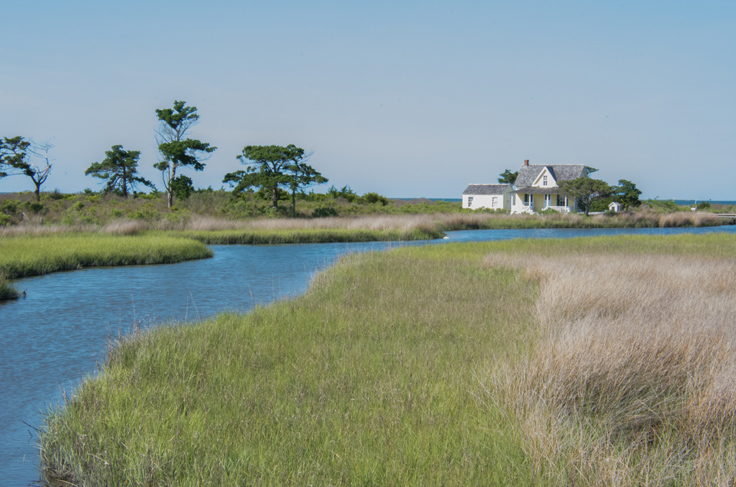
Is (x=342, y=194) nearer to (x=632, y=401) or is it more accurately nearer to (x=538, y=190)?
(x=538, y=190)

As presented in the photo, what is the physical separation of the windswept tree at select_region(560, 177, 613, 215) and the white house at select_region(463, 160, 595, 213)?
5.54 feet

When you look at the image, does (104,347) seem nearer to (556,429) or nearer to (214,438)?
(214,438)

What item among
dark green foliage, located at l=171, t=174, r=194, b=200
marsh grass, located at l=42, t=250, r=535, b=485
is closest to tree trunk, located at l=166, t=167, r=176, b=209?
dark green foliage, located at l=171, t=174, r=194, b=200

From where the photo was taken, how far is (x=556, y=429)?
5.80 metres

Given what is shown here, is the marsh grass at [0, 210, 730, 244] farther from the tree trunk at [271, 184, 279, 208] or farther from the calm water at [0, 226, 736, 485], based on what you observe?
the tree trunk at [271, 184, 279, 208]

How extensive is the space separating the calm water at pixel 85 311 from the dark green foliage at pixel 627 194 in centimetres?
4428

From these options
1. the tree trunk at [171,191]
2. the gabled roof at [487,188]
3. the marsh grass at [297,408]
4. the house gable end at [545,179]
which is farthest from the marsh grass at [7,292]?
the gabled roof at [487,188]

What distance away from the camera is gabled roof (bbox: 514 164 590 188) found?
231ft

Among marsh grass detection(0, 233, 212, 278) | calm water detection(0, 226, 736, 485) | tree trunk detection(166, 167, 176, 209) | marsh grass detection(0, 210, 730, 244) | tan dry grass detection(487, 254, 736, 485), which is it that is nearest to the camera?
tan dry grass detection(487, 254, 736, 485)

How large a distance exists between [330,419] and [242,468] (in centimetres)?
121

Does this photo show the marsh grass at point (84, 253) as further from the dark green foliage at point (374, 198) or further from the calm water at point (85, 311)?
the dark green foliage at point (374, 198)

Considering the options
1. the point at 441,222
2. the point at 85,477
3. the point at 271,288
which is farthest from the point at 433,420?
the point at 441,222

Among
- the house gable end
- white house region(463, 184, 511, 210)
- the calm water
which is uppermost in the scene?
the house gable end

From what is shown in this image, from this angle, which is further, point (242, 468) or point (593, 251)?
point (593, 251)
